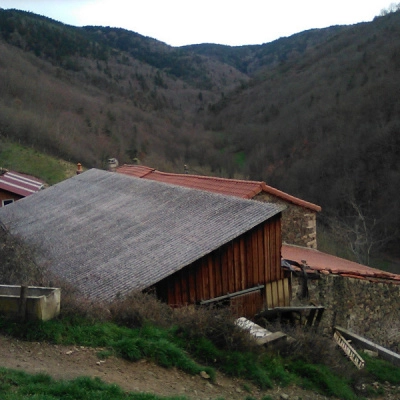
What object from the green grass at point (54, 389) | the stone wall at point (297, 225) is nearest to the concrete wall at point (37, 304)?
the green grass at point (54, 389)

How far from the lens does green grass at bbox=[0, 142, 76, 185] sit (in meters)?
34.8

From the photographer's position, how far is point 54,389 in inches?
191

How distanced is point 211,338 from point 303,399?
1571 mm

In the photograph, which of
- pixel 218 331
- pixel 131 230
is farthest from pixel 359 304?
pixel 131 230

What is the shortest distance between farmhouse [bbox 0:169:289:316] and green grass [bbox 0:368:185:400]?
9.27ft

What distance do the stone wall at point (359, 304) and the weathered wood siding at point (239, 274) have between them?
0.85 m

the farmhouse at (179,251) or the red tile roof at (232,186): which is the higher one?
the red tile roof at (232,186)

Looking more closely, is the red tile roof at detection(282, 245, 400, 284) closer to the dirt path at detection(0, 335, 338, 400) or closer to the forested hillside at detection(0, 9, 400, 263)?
the dirt path at detection(0, 335, 338, 400)

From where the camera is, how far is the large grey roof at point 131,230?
8688 mm

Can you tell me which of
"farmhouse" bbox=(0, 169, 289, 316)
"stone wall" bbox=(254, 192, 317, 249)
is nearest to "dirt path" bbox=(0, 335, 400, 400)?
Answer: "farmhouse" bbox=(0, 169, 289, 316)

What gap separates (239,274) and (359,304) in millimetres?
3677

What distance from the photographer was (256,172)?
174ft

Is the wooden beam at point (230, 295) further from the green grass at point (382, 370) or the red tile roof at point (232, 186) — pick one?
the red tile roof at point (232, 186)

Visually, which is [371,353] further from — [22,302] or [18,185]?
[18,185]
